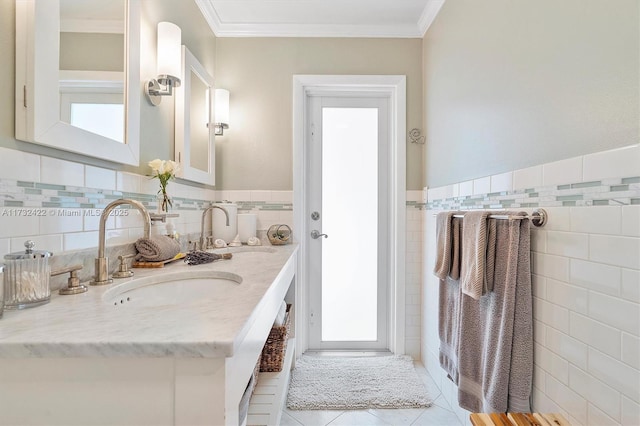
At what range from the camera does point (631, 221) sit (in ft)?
2.43

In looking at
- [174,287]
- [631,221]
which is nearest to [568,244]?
[631,221]

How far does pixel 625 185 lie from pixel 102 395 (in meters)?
1.24

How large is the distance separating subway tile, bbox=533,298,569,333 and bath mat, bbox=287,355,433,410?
1.06 m

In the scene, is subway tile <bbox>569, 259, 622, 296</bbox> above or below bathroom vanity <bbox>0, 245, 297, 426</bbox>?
above

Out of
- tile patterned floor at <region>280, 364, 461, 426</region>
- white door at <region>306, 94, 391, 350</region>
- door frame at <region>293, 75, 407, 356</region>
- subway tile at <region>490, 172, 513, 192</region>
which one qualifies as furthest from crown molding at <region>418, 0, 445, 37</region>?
tile patterned floor at <region>280, 364, 461, 426</region>

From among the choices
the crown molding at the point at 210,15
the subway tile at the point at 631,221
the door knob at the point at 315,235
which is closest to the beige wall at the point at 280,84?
the crown molding at the point at 210,15

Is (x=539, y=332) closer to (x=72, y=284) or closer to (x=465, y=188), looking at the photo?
(x=465, y=188)

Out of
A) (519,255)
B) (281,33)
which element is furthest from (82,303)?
(281,33)

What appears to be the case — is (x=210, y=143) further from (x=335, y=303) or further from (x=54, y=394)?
(x=54, y=394)

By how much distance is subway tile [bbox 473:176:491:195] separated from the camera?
1379mm

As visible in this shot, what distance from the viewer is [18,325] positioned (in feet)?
1.90

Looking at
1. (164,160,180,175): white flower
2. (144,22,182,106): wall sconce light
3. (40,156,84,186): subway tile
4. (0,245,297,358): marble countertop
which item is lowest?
(0,245,297,358): marble countertop

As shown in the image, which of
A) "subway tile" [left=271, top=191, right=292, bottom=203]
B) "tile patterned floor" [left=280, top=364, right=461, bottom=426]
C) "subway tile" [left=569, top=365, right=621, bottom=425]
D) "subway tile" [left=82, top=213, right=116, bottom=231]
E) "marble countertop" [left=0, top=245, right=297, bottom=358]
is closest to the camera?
"marble countertop" [left=0, top=245, right=297, bottom=358]

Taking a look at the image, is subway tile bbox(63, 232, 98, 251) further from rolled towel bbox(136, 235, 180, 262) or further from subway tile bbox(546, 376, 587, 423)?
subway tile bbox(546, 376, 587, 423)
